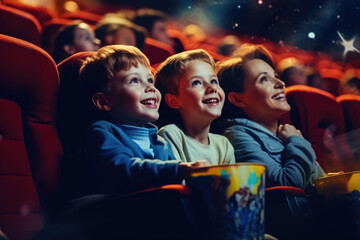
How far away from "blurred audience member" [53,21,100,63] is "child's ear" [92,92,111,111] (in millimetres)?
346

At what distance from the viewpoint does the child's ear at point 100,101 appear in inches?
19.5

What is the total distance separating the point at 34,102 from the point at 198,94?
22cm

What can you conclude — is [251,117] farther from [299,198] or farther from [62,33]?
[62,33]

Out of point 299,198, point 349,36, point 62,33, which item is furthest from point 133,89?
point 349,36

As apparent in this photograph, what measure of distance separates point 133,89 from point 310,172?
0.29 meters

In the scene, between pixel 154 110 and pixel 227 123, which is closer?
pixel 154 110

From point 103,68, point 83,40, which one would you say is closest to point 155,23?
point 83,40

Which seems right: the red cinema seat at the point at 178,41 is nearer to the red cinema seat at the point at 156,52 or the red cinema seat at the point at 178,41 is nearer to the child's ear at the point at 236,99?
the red cinema seat at the point at 156,52

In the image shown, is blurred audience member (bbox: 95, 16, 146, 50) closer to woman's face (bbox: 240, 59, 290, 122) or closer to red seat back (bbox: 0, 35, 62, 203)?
woman's face (bbox: 240, 59, 290, 122)

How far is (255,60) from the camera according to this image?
2.17 ft

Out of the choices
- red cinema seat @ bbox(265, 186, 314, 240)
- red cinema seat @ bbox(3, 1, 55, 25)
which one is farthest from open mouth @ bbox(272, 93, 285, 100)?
red cinema seat @ bbox(3, 1, 55, 25)

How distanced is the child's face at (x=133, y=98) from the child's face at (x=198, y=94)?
69 mm

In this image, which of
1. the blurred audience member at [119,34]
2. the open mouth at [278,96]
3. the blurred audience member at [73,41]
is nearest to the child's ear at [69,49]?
the blurred audience member at [73,41]

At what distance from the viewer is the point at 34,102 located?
0.46m
